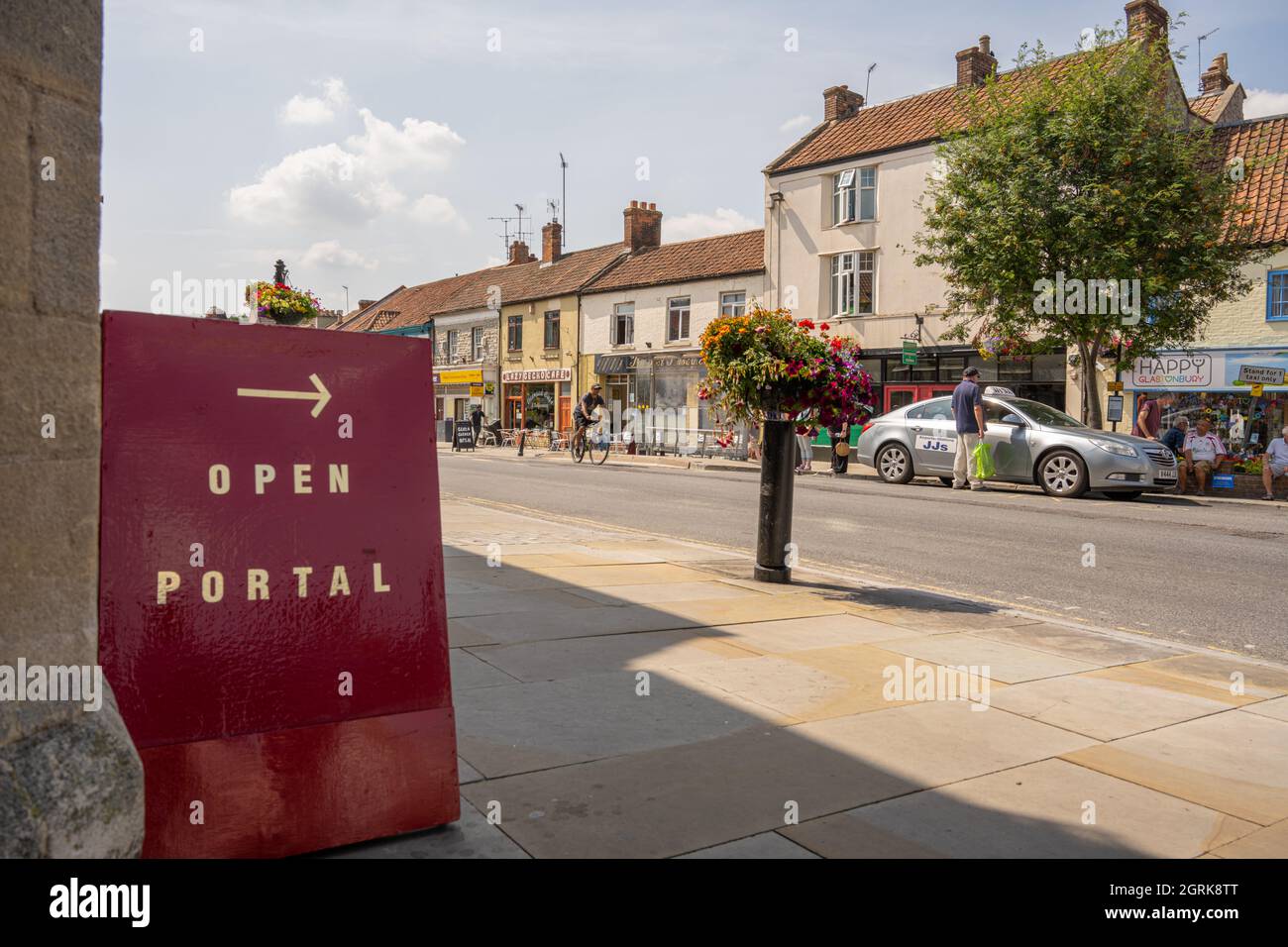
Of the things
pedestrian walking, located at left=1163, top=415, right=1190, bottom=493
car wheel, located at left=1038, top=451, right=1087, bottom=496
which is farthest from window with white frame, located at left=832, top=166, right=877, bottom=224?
car wheel, located at left=1038, top=451, right=1087, bottom=496

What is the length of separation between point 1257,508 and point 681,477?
9.93 m

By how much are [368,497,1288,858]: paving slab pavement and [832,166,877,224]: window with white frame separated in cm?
2408

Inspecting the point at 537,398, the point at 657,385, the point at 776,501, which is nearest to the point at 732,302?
the point at 657,385

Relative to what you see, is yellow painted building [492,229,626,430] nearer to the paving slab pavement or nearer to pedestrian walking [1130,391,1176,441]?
pedestrian walking [1130,391,1176,441]

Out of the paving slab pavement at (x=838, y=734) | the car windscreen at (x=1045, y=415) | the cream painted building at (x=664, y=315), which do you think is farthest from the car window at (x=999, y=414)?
the cream painted building at (x=664, y=315)

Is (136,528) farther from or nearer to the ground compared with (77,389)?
nearer to the ground

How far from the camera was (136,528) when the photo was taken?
2527 millimetres

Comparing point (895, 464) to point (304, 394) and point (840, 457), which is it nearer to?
point (840, 457)

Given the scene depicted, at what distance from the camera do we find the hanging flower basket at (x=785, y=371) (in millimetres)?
7293

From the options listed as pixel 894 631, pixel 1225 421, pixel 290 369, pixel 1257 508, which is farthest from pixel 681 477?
pixel 290 369

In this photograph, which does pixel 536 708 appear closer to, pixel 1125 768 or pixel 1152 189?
pixel 1125 768

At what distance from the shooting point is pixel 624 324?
121 ft

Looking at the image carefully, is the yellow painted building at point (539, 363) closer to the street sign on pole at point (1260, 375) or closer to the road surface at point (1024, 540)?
the road surface at point (1024, 540)
